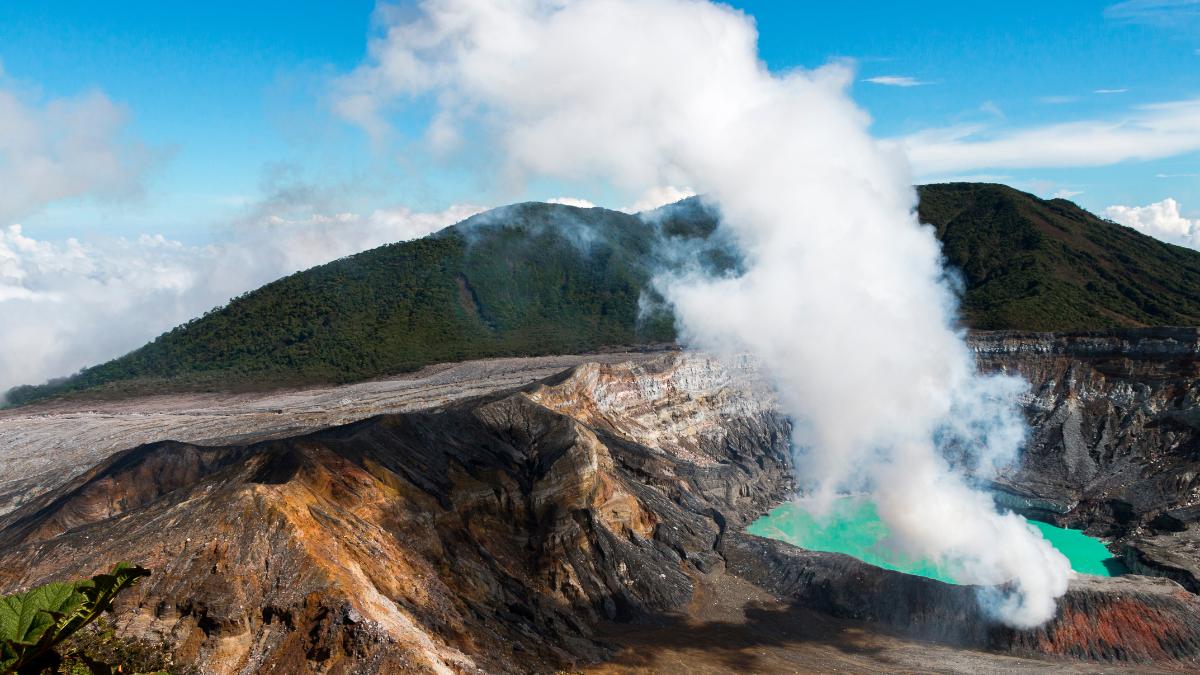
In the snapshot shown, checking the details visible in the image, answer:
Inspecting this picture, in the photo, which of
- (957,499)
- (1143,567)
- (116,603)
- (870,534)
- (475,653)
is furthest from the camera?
(870,534)

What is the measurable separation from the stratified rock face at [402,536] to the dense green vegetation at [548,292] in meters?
43.7

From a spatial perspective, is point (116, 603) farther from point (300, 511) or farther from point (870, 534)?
point (870, 534)

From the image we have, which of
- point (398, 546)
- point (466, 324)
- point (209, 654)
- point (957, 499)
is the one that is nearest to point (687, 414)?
point (957, 499)

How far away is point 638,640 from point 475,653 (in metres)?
10.0

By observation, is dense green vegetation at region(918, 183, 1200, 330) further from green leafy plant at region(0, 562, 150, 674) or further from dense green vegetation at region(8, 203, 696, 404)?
green leafy plant at region(0, 562, 150, 674)

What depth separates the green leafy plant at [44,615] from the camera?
19.8ft

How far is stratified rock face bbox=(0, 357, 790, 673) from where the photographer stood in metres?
26.7

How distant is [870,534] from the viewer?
191ft

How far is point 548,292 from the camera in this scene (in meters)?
136

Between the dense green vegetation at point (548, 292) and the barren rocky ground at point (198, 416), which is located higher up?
the dense green vegetation at point (548, 292)

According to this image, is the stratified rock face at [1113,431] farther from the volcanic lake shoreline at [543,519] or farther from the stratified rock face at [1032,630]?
the stratified rock face at [1032,630]

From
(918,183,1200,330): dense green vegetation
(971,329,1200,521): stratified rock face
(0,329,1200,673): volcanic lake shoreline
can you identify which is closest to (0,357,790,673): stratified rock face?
(0,329,1200,673): volcanic lake shoreline

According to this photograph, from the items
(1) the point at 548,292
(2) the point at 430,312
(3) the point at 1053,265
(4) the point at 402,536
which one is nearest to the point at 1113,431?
(3) the point at 1053,265

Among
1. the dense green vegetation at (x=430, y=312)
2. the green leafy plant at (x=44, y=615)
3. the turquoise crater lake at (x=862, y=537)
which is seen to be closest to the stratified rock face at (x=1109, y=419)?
the turquoise crater lake at (x=862, y=537)
